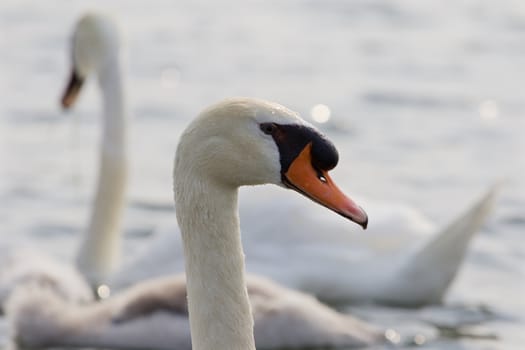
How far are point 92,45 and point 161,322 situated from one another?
2.19 metres

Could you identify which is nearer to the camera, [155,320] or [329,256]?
[155,320]

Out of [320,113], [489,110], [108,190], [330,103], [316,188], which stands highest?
Result: [489,110]

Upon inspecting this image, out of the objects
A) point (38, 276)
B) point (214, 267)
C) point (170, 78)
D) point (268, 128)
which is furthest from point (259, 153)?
point (170, 78)

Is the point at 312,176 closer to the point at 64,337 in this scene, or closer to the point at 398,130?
the point at 64,337

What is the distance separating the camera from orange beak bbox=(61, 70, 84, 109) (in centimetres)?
941

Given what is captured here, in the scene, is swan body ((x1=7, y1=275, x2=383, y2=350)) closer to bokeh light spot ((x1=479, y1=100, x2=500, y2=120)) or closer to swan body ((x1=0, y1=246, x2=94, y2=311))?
swan body ((x1=0, y1=246, x2=94, y2=311))

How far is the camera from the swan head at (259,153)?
4.30 m

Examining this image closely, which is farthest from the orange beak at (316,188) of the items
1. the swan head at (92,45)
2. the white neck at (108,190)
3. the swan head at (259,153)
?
the swan head at (92,45)

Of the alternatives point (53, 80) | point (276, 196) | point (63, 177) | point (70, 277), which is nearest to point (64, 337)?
point (70, 277)

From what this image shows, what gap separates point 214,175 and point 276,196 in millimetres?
4244

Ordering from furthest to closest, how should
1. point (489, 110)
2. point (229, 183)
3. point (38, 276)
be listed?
point (489, 110), point (38, 276), point (229, 183)

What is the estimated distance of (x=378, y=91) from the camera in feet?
43.9

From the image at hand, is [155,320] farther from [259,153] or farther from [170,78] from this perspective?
[170,78]

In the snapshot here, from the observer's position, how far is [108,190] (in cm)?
925
